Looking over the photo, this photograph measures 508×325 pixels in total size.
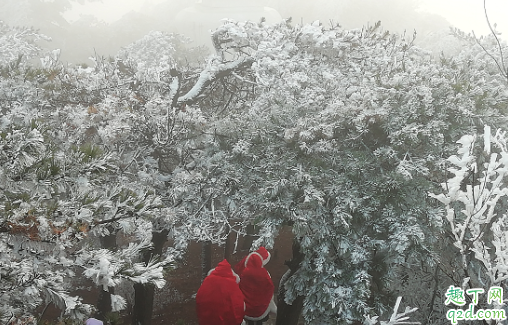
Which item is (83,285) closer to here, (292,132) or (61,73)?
(61,73)

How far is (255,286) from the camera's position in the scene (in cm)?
630

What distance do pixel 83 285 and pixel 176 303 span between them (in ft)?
12.9

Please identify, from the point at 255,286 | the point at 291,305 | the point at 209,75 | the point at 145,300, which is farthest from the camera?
the point at 209,75

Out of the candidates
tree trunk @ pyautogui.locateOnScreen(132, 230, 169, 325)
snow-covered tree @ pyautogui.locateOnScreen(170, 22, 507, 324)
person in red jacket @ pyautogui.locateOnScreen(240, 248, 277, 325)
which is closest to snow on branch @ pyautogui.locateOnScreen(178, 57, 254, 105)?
snow-covered tree @ pyautogui.locateOnScreen(170, 22, 507, 324)

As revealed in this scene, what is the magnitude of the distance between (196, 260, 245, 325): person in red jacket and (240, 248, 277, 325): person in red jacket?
2.37 feet

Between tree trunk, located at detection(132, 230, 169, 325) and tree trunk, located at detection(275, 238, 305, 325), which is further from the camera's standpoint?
tree trunk, located at detection(132, 230, 169, 325)

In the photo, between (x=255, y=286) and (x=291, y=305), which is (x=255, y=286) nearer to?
(x=255, y=286)

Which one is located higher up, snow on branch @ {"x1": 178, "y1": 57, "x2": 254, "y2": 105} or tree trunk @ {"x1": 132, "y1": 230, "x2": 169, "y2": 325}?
snow on branch @ {"x1": 178, "y1": 57, "x2": 254, "y2": 105}

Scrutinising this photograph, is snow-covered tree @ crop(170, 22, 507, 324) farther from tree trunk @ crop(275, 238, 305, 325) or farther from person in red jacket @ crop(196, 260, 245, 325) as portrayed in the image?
person in red jacket @ crop(196, 260, 245, 325)

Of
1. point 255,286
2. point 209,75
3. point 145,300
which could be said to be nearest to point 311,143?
point 255,286

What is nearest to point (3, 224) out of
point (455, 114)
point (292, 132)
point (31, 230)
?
point (31, 230)

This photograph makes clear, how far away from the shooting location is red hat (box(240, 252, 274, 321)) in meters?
6.22

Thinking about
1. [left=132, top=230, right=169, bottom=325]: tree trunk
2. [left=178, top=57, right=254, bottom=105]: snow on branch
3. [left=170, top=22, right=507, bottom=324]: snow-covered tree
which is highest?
[left=178, top=57, right=254, bottom=105]: snow on branch

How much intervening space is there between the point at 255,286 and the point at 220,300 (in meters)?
1.12
